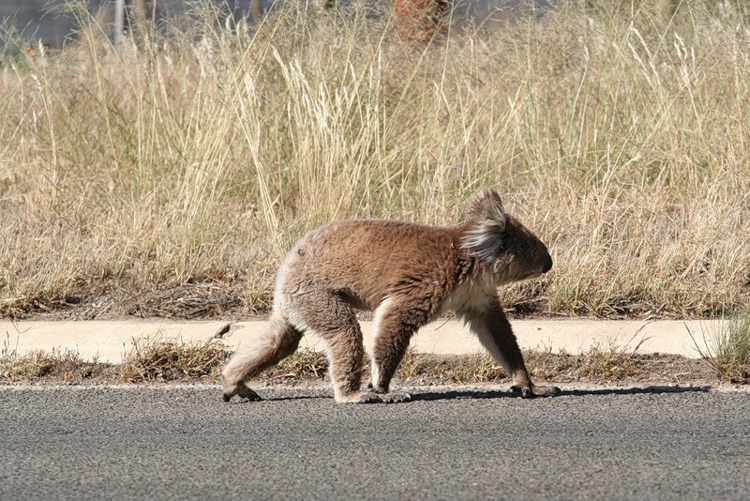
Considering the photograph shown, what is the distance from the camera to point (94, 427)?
17.8ft

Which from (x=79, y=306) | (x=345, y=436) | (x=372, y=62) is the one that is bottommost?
(x=79, y=306)

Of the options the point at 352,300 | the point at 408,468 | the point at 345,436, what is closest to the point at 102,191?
the point at 352,300

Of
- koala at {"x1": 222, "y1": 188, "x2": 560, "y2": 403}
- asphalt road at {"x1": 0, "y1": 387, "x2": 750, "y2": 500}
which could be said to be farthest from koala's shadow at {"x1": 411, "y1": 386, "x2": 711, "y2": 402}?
koala at {"x1": 222, "y1": 188, "x2": 560, "y2": 403}

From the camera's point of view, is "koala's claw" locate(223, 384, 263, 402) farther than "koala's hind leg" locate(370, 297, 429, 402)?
Yes

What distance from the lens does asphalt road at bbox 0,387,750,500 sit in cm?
430

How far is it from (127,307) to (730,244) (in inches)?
168

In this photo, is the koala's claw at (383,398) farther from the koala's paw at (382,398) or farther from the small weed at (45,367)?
the small weed at (45,367)

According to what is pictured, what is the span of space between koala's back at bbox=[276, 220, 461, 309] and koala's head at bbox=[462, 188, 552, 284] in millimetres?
137

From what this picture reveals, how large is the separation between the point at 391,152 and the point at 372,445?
499 centimetres

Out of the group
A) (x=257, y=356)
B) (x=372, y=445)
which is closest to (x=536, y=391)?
(x=372, y=445)

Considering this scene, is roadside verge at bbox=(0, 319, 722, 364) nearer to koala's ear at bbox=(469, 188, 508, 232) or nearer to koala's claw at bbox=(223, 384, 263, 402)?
koala's claw at bbox=(223, 384, 263, 402)

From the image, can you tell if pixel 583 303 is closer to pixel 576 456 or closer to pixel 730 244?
pixel 730 244

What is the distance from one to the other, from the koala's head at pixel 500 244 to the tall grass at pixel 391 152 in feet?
3.77

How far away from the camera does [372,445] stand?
16.3 feet
